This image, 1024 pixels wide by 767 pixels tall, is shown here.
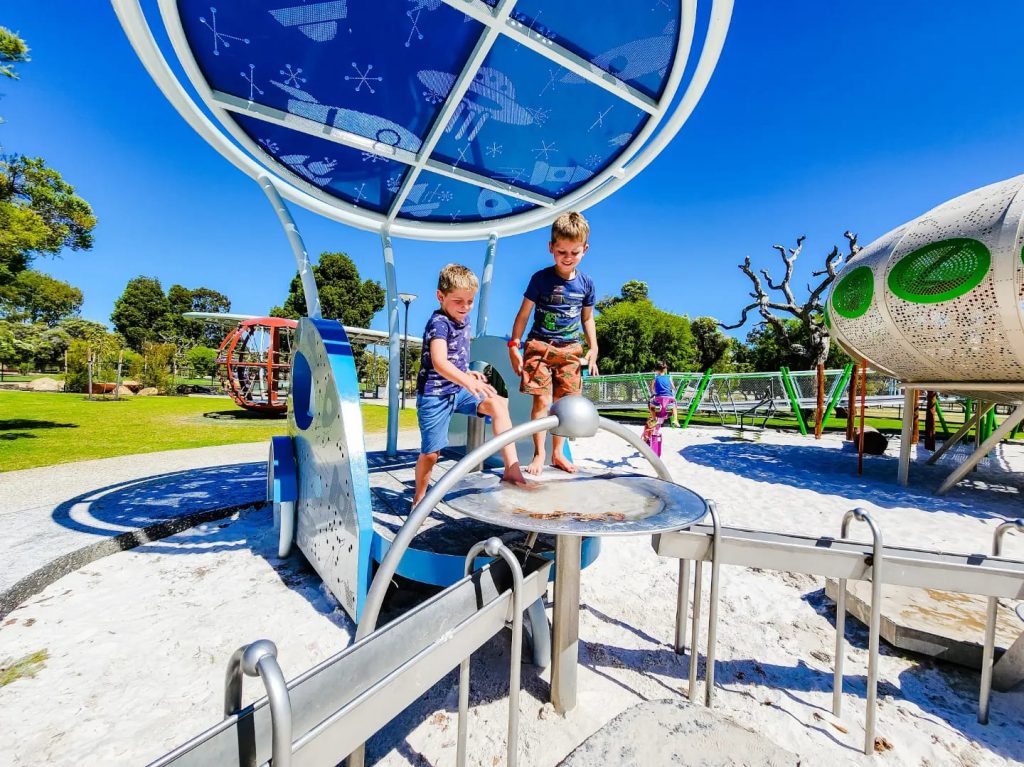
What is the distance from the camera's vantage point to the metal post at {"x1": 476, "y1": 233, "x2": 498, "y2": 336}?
5750 mm

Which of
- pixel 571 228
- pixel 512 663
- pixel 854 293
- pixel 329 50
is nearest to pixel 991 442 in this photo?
pixel 854 293

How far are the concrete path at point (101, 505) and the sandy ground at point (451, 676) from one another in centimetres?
14

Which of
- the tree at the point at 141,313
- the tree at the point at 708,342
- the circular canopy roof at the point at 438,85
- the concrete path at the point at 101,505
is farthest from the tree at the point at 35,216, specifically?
the tree at the point at 141,313

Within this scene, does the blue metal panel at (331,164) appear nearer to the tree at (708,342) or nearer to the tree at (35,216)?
the tree at (35,216)

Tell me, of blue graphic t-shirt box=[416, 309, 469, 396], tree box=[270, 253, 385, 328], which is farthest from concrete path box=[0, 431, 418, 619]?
tree box=[270, 253, 385, 328]

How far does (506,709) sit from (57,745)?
166cm

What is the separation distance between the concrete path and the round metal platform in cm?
300

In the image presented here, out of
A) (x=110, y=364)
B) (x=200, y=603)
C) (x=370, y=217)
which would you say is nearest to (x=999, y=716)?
(x=200, y=603)

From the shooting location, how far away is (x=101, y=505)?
14.3ft

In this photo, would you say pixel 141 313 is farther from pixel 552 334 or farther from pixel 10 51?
pixel 552 334

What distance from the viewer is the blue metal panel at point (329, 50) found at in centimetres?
255

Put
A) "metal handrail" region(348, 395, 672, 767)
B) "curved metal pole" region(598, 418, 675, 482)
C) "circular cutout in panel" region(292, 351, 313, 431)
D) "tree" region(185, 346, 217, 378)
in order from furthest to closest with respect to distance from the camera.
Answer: "tree" region(185, 346, 217, 378), "circular cutout in panel" region(292, 351, 313, 431), "curved metal pole" region(598, 418, 675, 482), "metal handrail" region(348, 395, 672, 767)

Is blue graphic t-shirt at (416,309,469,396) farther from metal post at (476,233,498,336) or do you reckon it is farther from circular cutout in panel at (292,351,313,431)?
metal post at (476,233,498,336)

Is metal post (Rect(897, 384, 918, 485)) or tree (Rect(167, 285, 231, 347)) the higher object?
tree (Rect(167, 285, 231, 347))
